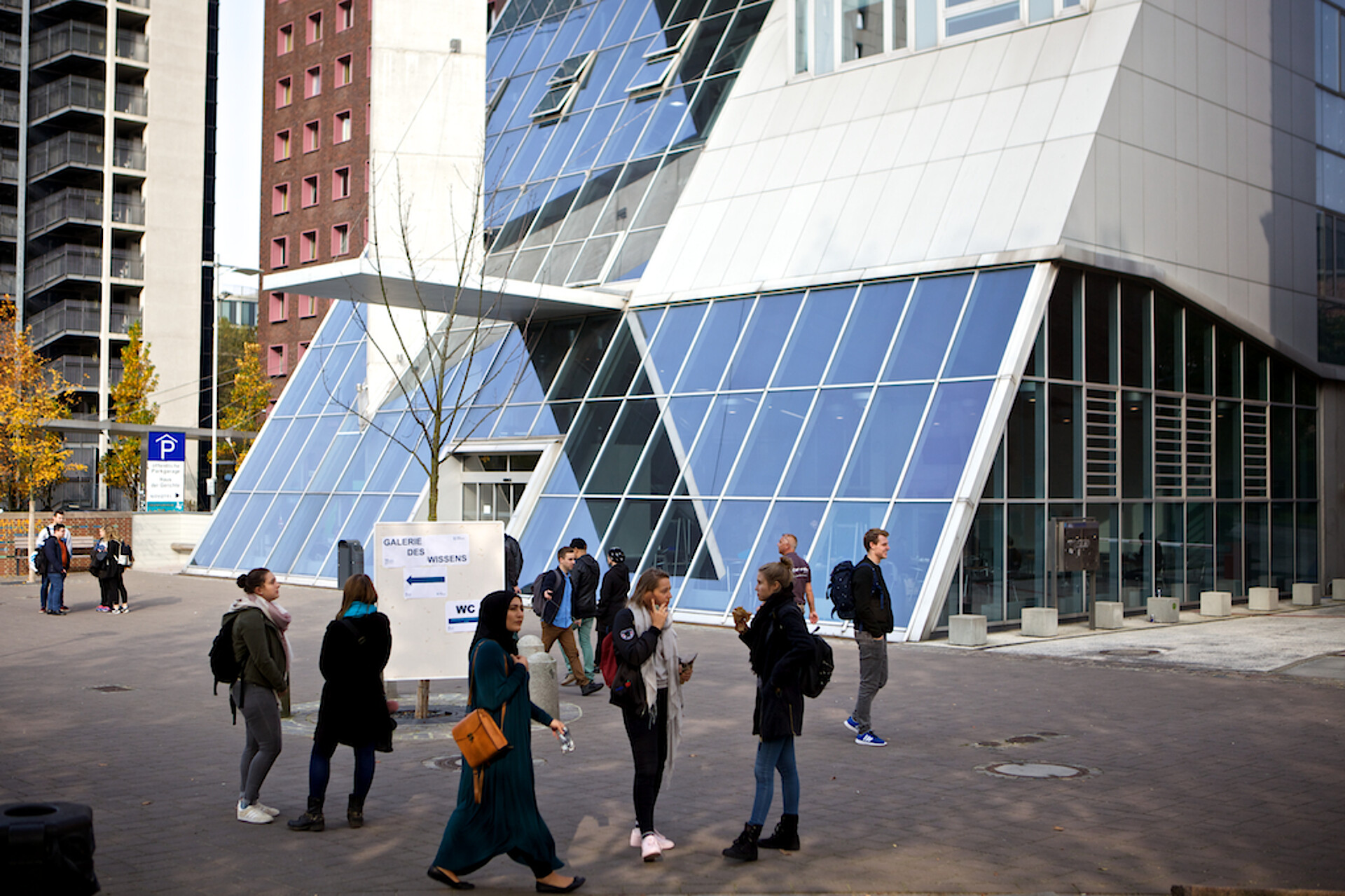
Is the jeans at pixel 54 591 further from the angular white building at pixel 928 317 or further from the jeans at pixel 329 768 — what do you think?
the jeans at pixel 329 768

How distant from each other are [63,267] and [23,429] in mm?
29921

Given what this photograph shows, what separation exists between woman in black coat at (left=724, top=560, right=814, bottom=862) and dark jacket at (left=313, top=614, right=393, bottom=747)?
242cm

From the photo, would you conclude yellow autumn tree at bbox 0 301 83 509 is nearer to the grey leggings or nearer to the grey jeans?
the grey leggings

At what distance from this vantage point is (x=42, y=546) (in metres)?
23.2

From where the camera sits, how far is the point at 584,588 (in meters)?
14.5

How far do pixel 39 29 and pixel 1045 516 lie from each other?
205 feet

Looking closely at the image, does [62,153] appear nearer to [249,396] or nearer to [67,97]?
[67,97]

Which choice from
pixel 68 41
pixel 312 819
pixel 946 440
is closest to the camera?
pixel 312 819

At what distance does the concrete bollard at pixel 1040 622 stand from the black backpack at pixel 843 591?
8084mm

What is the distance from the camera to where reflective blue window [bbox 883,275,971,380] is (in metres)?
20.2

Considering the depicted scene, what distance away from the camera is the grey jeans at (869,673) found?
1111 cm

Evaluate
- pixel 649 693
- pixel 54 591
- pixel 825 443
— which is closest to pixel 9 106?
pixel 54 591

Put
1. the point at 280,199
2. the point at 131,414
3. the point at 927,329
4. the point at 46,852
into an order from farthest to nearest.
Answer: the point at 280,199
the point at 131,414
the point at 927,329
the point at 46,852

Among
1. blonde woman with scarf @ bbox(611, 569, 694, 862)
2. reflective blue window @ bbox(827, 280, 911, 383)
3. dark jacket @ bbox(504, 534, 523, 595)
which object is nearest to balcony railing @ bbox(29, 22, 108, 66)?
reflective blue window @ bbox(827, 280, 911, 383)
